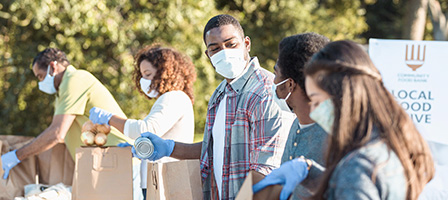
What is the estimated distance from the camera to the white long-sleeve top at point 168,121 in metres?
3.08

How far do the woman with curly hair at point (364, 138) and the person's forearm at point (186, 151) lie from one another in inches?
55.5

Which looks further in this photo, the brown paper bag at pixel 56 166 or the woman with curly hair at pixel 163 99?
the brown paper bag at pixel 56 166

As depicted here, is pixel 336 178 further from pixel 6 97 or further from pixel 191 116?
pixel 6 97

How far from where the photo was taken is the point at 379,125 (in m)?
1.44

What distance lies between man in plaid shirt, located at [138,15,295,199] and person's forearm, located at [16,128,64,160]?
114 centimetres

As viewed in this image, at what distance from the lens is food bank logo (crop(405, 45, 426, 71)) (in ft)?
13.7

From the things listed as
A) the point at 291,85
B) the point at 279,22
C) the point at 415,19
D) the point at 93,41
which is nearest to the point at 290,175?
the point at 291,85

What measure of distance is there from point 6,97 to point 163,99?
176 inches

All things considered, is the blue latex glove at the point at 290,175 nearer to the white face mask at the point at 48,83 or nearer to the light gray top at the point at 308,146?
the light gray top at the point at 308,146

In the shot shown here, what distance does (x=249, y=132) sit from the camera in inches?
94.5

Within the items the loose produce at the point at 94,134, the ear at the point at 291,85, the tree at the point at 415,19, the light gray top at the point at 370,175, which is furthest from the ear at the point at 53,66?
the tree at the point at 415,19

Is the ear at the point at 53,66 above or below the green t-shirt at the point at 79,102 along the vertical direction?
above

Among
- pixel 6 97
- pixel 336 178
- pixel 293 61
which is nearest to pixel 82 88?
pixel 293 61

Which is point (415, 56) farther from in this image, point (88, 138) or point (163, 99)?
point (88, 138)
